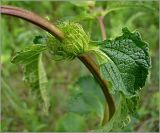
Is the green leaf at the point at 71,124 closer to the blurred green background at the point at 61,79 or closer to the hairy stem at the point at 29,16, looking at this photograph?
the blurred green background at the point at 61,79

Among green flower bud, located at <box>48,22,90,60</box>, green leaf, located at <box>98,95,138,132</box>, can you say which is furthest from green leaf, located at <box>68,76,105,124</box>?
green flower bud, located at <box>48,22,90,60</box>

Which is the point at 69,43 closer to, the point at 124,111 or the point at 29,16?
the point at 29,16

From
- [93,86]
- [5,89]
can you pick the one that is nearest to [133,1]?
[93,86]

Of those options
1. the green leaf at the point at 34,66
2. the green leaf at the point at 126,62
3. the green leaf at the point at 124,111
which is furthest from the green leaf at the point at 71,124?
the green leaf at the point at 126,62

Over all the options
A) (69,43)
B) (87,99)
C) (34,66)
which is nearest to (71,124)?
(87,99)

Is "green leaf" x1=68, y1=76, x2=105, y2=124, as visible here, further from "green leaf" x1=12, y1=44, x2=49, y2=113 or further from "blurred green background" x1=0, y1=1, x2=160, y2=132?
"green leaf" x1=12, y1=44, x2=49, y2=113

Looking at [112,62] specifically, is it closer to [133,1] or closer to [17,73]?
[133,1]
